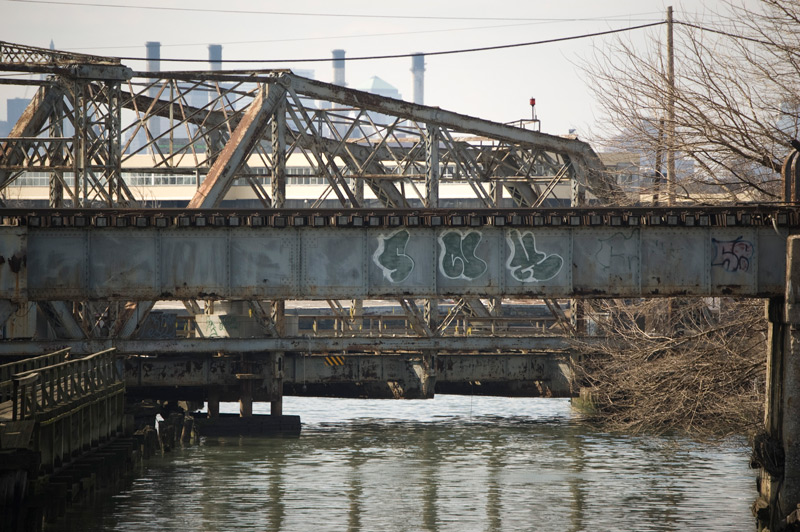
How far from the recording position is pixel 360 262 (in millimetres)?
20859

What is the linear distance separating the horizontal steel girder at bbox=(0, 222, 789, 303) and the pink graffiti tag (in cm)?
22

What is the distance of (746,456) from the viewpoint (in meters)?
31.2

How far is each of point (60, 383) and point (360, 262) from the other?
23.8 feet

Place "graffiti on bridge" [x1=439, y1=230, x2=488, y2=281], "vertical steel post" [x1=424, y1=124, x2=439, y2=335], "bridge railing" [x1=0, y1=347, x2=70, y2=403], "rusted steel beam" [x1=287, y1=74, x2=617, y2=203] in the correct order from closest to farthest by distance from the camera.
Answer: "graffiti on bridge" [x1=439, y1=230, x2=488, y2=281], "bridge railing" [x1=0, y1=347, x2=70, y2=403], "rusted steel beam" [x1=287, y1=74, x2=617, y2=203], "vertical steel post" [x1=424, y1=124, x2=439, y2=335]

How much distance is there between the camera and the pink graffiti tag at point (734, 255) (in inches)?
790

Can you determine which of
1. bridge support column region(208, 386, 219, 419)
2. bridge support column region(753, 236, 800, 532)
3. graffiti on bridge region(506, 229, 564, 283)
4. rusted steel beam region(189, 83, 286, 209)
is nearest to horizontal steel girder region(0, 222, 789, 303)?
graffiti on bridge region(506, 229, 564, 283)

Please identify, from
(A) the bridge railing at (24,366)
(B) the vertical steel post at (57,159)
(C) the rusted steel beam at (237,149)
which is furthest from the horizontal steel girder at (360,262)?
(B) the vertical steel post at (57,159)

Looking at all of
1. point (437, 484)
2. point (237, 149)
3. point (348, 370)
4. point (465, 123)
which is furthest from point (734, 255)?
point (465, 123)

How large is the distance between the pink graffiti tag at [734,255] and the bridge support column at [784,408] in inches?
35.6

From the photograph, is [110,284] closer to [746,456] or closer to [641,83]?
[641,83]

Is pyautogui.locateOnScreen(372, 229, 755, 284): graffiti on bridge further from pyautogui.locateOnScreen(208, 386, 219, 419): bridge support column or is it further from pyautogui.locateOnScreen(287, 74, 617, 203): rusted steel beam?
pyautogui.locateOnScreen(208, 386, 219, 419): bridge support column

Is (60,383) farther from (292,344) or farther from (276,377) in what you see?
(276,377)

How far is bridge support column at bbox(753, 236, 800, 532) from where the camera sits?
744 inches

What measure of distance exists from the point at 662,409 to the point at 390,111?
14840 mm
